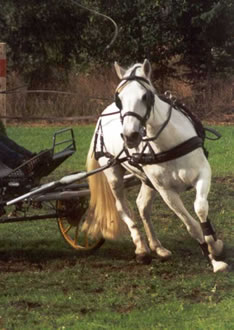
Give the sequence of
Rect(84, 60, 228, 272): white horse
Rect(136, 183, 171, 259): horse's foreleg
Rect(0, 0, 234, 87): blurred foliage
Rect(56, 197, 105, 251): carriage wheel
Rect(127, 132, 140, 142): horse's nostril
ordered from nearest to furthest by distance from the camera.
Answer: Rect(127, 132, 140, 142): horse's nostril, Rect(84, 60, 228, 272): white horse, Rect(136, 183, 171, 259): horse's foreleg, Rect(56, 197, 105, 251): carriage wheel, Rect(0, 0, 234, 87): blurred foliage

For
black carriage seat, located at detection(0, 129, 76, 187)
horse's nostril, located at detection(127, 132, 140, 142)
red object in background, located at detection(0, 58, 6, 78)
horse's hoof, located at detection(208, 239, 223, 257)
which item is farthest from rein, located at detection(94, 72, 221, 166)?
red object in background, located at detection(0, 58, 6, 78)

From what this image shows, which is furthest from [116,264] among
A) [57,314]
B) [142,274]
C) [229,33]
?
[229,33]

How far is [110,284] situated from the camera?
8.02 m

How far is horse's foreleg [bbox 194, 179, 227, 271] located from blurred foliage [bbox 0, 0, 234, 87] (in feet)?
52.7

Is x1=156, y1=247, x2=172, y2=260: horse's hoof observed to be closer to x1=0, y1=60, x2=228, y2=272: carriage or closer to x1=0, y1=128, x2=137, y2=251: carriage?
x1=0, y1=60, x2=228, y2=272: carriage

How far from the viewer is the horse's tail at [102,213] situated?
30.5ft

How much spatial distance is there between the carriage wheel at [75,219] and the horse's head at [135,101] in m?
2.02

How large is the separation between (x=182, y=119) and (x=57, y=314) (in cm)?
200

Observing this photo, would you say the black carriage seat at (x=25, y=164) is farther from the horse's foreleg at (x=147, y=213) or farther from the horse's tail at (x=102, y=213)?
the horse's foreleg at (x=147, y=213)

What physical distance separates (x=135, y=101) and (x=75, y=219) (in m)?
2.29

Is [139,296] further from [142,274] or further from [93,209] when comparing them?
[93,209]

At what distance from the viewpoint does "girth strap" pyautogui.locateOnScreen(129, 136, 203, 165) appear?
7941 mm

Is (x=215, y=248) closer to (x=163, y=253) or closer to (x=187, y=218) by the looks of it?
(x=187, y=218)

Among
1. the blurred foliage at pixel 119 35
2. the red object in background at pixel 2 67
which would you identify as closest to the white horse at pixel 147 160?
the red object in background at pixel 2 67
